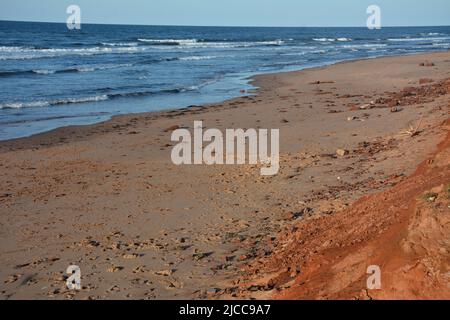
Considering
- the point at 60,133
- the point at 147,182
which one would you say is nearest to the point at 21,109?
the point at 60,133

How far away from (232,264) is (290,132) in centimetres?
683

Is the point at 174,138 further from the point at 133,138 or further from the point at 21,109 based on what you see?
the point at 21,109

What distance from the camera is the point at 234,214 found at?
23.3ft

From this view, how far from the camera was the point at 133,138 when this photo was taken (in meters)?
12.3

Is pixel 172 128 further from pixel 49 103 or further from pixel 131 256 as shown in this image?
pixel 131 256

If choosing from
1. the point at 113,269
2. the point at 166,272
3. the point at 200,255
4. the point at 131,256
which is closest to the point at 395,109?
the point at 200,255

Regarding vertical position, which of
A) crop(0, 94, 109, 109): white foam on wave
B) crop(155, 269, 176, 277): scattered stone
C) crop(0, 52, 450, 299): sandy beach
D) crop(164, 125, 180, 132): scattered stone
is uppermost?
crop(0, 94, 109, 109): white foam on wave

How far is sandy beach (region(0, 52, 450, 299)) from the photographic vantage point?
4293 millimetres

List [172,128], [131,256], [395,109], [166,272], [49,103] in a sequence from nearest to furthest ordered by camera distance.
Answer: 1. [166,272]
2. [131,256]
3. [172,128]
4. [395,109]
5. [49,103]

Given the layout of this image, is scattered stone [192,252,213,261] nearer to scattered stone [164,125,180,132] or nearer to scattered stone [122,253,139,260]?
scattered stone [122,253,139,260]

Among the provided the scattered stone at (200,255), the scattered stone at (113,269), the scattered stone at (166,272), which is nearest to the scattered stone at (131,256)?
the scattered stone at (113,269)

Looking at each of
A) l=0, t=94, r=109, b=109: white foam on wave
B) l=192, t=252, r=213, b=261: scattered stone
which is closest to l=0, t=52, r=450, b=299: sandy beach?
l=192, t=252, r=213, b=261: scattered stone

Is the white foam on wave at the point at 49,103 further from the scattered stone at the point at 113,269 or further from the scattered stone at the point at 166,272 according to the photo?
the scattered stone at the point at 166,272
